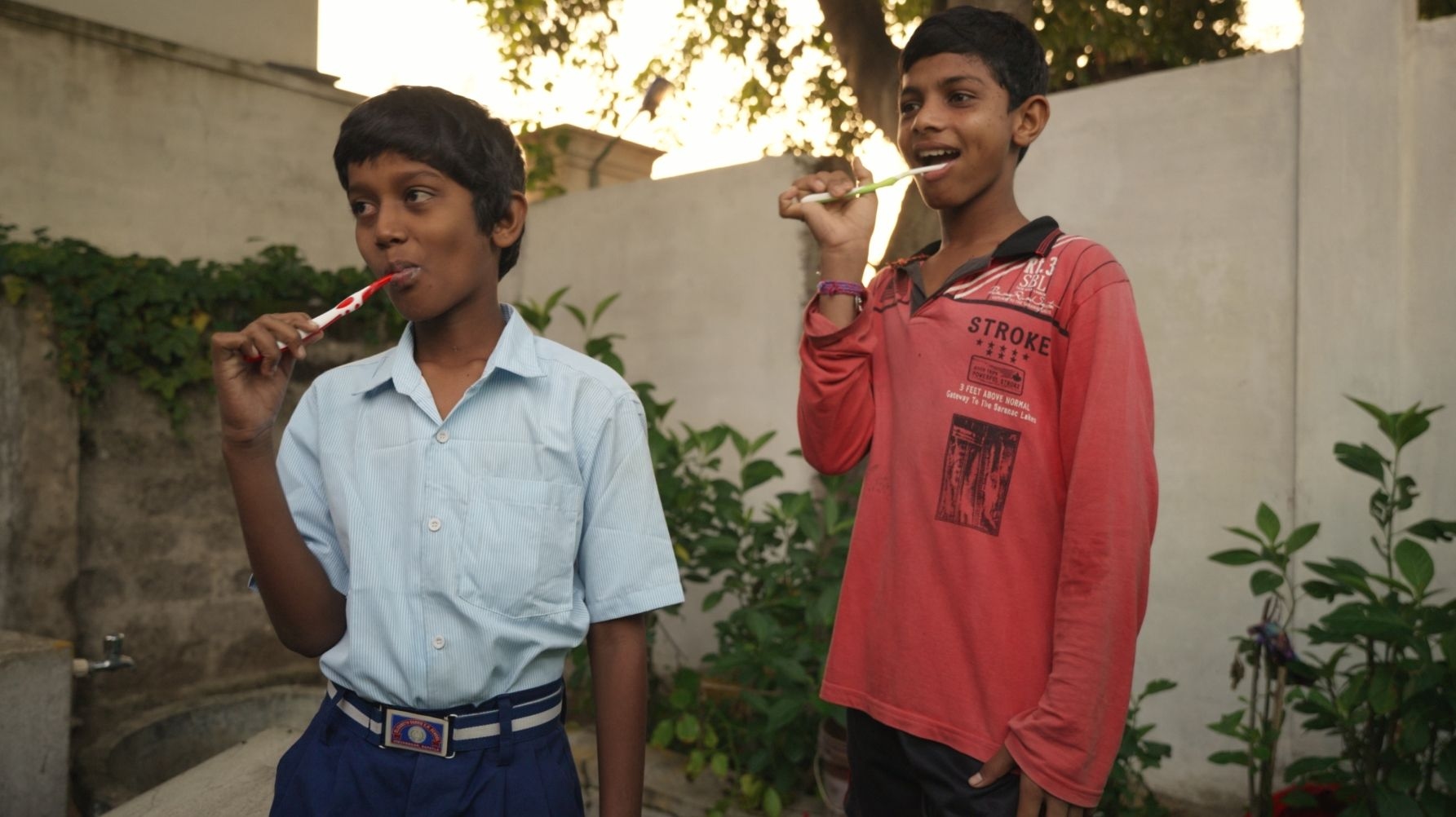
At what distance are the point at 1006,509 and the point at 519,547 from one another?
1.98 ft

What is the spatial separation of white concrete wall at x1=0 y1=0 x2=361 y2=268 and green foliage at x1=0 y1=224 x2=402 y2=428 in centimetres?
40

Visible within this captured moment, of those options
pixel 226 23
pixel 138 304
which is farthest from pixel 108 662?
pixel 226 23

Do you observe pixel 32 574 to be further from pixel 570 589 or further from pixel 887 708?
pixel 887 708

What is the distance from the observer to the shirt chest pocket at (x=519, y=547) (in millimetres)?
1394

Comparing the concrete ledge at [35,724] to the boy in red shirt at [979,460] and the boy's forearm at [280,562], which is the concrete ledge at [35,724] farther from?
the boy in red shirt at [979,460]

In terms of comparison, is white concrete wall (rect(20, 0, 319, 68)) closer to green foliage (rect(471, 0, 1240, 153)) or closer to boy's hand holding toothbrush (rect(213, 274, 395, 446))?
green foliage (rect(471, 0, 1240, 153))

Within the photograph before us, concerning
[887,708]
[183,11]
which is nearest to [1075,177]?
[887,708]

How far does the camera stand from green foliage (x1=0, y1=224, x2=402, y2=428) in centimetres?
431

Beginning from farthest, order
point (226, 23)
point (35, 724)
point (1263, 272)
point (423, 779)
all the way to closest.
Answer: point (226, 23) < point (1263, 272) < point (35, 724) < point (423, 779)

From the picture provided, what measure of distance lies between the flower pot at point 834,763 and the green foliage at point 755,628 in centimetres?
5

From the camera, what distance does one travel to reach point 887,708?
1.44 m

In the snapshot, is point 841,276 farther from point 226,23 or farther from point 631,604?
point 226,23

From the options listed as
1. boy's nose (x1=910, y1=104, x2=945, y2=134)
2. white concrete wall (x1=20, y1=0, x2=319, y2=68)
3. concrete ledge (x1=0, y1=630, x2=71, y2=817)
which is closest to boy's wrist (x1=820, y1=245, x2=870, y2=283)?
boy's nose (x1=910, y1=104, x2=945, y2=134)

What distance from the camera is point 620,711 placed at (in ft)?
4.67
